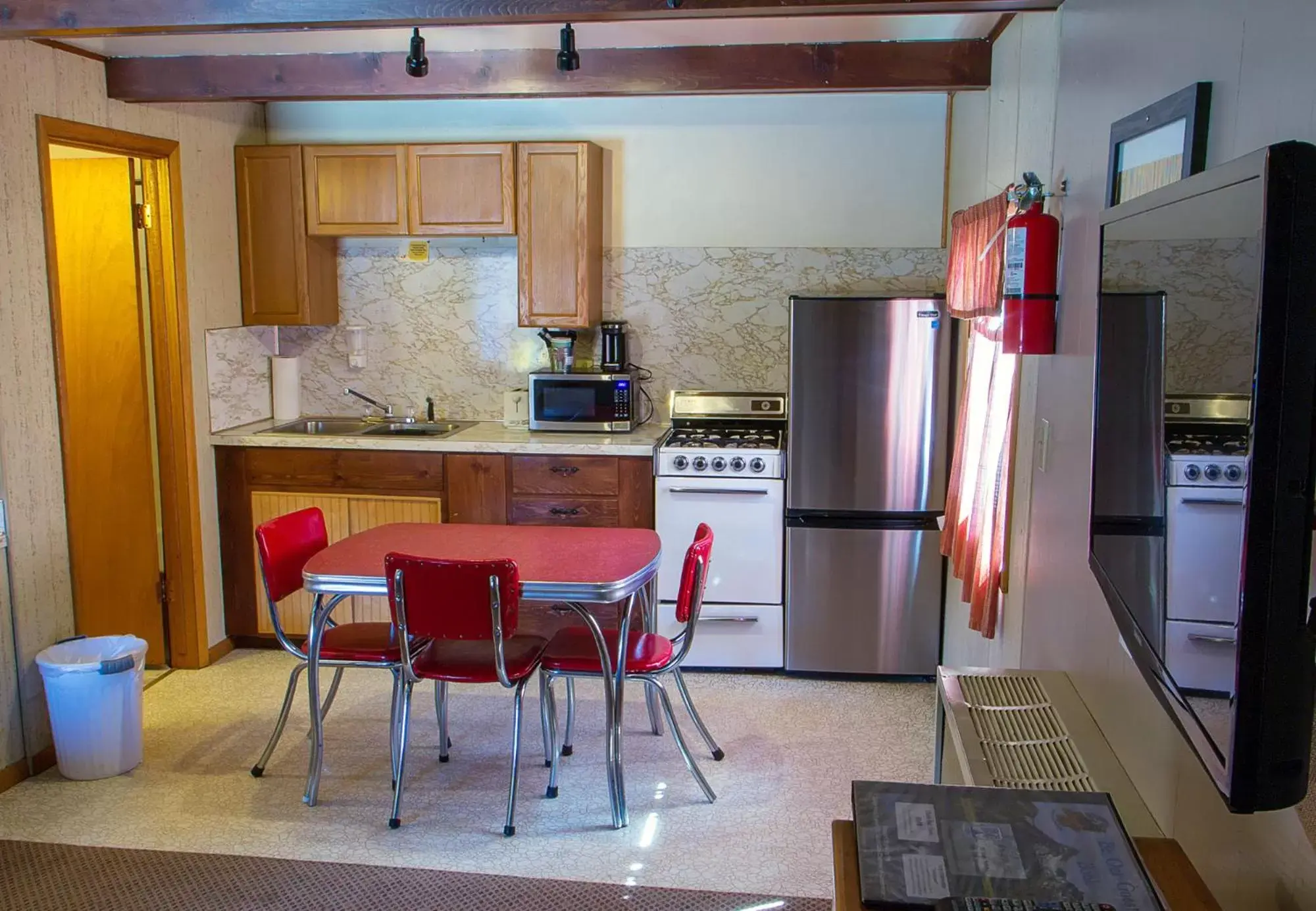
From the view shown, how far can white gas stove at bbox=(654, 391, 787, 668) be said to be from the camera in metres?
4.34

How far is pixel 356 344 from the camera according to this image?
5.14m

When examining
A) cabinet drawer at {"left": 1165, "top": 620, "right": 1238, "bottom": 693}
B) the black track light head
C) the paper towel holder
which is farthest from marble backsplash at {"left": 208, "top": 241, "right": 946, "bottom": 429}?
cabinet drawer at {"left": 1165, "top": 620, "right": 1238, "bottom": 693}

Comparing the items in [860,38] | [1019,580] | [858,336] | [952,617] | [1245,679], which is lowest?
[952,617]

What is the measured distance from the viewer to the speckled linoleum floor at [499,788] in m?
3.07

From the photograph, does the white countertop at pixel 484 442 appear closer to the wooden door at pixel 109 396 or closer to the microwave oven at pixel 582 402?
the microwave oven at pixel 582 402

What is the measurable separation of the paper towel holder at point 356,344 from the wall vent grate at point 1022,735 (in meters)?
3.53

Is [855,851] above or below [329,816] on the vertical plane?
above

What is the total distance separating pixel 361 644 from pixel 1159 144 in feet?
8.68

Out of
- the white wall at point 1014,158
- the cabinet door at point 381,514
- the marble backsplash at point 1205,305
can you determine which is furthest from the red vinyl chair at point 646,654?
the marble backsplash at point 1205,305

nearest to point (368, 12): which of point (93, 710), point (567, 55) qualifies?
point (567, 55)

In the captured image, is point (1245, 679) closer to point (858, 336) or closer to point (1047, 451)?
point (1047, 451)

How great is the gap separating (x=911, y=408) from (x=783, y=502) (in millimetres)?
633

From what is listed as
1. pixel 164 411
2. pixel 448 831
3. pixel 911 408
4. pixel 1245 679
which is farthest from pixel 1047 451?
pixel 164 411

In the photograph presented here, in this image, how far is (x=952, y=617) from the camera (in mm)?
4207
